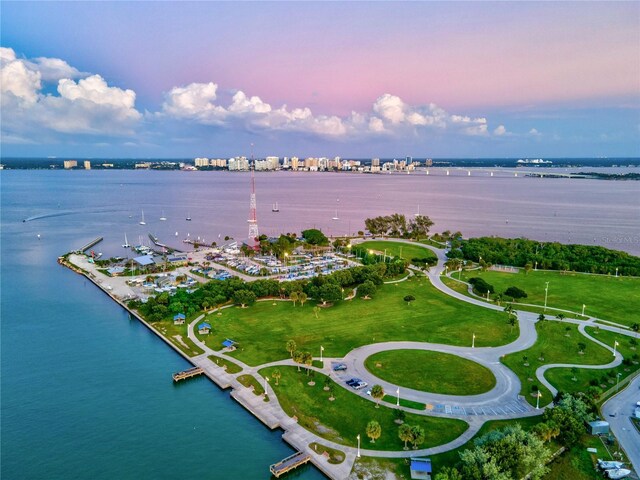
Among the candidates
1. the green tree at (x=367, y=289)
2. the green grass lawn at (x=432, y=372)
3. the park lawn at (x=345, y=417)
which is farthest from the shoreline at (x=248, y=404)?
the green tree at (x=367, y=289)

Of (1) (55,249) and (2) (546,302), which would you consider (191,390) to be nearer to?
(2) (546,302)

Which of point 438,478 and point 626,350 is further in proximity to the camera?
point 626,350

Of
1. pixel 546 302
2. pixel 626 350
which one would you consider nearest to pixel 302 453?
pixel 626 350

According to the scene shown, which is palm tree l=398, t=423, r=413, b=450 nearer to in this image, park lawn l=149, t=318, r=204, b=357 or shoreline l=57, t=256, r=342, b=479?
shoreline l=57, t=256, r=342, b=479

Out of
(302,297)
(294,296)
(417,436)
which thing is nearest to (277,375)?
(417,436)

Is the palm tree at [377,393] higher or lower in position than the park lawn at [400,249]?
lower

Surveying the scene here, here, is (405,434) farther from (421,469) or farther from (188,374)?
(188,374)

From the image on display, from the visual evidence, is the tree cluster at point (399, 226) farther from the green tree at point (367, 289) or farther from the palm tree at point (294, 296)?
the palm tree at point (294, 296)
